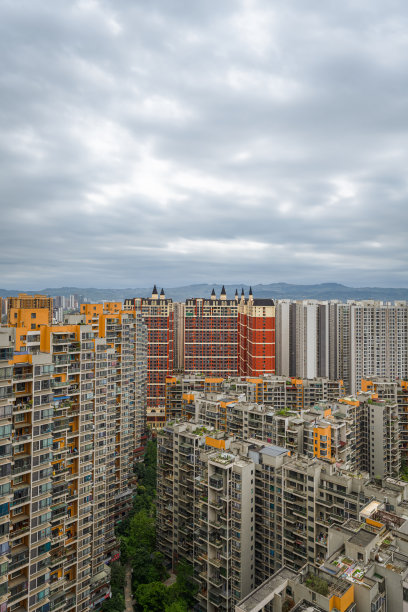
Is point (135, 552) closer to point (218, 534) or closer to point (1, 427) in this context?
point (218, 534)

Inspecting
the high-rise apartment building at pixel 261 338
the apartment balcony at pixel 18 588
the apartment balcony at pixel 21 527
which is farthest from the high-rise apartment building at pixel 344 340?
the apartment balcony at pixel 18 588

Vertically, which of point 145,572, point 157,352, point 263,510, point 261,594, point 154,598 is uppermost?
point 157,352

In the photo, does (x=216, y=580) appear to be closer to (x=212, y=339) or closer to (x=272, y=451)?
(x=272, y=451)

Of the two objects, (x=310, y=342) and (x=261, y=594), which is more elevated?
(x=310, y=342)

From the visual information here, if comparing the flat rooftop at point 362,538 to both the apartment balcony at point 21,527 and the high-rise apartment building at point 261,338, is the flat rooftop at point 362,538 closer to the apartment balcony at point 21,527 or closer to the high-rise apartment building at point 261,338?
the apartment balcony at point 21,527

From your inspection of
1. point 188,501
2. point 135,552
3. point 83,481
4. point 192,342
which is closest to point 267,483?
point 188,501

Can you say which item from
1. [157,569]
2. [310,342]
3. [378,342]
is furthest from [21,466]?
[378,342]
